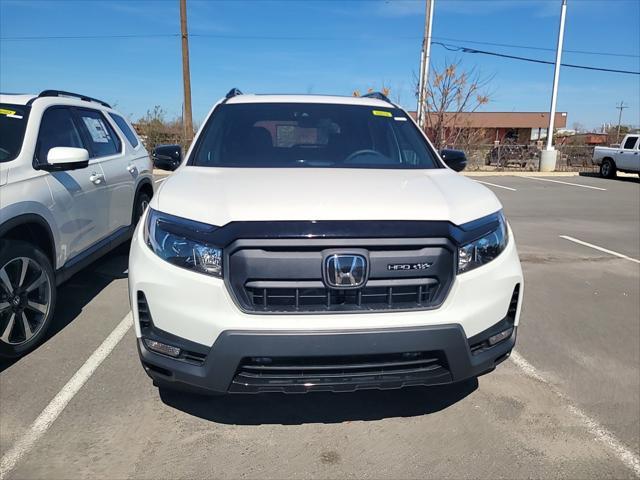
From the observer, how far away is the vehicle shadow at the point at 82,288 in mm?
4248

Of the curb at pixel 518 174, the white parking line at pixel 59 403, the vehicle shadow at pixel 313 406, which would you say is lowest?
the curb at pixel 518 174

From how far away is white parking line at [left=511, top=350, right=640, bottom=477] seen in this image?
2.67 metres

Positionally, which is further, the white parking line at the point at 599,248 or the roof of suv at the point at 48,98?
the white parking line at the point at 599,248

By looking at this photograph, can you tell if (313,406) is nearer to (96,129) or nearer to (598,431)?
(598,431)

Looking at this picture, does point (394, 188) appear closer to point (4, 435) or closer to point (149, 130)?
point (4, 435)

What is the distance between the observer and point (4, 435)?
276 centimetres

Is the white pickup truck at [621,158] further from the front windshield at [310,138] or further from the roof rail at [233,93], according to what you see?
the roof rail at [233,93]

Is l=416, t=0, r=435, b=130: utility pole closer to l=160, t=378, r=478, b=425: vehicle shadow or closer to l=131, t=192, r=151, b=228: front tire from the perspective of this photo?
l=131, t=192, r=151, b=228: front tire

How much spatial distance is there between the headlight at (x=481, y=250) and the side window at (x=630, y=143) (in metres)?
22.0

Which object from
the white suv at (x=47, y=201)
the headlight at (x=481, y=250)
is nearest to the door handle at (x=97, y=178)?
the white suv at (x=47, y=201)

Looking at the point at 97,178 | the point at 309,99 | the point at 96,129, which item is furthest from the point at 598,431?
the point at 96,129

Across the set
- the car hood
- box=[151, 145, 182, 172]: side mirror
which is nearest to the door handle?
box=[151, 145, 182, 172]: side mirror

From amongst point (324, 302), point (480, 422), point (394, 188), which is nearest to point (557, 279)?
point (480, 422)

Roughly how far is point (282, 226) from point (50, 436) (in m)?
1.75
